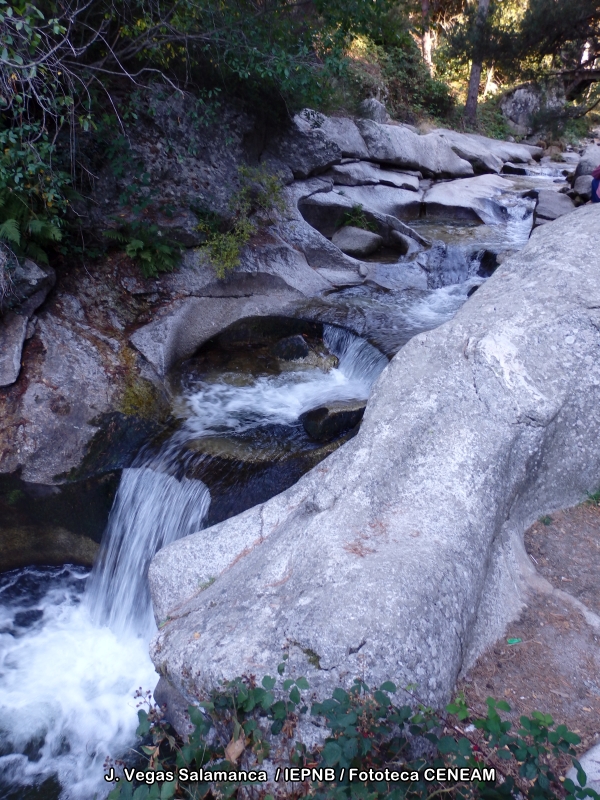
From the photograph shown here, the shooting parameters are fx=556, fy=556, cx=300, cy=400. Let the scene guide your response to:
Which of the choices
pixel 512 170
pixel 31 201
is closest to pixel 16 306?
pixel 31 201

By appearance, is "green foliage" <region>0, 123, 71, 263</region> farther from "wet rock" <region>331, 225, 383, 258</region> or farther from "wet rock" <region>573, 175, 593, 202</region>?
"wet rock" <region>573, 175, 593, 202</region>

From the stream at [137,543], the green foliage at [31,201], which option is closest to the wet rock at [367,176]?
the stream at [137,543]

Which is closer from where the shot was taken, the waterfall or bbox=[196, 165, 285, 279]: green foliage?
the waterfall

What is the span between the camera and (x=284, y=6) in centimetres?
680

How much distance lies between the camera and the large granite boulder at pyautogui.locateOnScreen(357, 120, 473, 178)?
13883mm

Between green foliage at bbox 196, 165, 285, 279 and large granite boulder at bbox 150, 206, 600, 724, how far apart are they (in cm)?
423

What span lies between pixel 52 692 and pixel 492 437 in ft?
13.5

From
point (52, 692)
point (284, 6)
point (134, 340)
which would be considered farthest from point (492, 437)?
point (284, 6)

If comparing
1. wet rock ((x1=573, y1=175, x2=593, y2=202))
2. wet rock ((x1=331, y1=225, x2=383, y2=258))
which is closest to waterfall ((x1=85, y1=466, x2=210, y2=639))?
wet rock ((x1=331, y1=225, x2=383, y2=258))

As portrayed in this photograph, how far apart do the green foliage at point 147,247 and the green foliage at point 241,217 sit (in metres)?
0.67

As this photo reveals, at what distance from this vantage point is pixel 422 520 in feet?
10.9

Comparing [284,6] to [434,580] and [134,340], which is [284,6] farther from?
[434,580]

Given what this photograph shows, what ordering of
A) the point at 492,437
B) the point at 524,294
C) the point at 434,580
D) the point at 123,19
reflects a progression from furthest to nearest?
1. the point at 123,19
2. the point at 524,294
3. the point at 492,437
4. the point at 434,580

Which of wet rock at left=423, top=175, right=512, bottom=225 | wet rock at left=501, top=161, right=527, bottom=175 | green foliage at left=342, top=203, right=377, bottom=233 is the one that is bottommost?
green foliage at left=342, top=203, right=377, bottom=233
